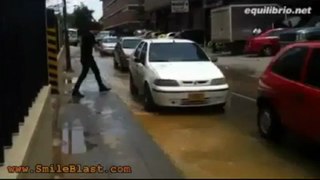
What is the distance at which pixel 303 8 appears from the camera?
38312mm

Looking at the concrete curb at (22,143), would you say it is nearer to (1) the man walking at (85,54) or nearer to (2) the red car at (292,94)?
(2) the red car at (292,94)

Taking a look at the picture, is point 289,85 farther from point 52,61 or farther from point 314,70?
point 52,61

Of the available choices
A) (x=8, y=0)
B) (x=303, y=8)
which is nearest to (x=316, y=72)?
(x=8, y=0)

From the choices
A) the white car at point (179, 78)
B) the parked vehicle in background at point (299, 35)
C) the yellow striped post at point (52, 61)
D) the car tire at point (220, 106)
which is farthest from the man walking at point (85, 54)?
the parked vehicle in background at point (299, 35)

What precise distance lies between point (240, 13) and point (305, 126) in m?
29.1

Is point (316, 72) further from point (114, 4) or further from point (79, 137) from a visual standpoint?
point (114, 4)

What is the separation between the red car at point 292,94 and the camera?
7.08 meters

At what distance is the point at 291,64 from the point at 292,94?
65 cm

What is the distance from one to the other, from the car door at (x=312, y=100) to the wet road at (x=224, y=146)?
0.43 m

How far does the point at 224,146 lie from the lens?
26.9ft

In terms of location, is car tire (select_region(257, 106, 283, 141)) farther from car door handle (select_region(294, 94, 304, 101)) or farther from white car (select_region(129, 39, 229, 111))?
white car (select_region(129, 39, 229, 111))

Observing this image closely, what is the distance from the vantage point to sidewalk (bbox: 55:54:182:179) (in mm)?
6440

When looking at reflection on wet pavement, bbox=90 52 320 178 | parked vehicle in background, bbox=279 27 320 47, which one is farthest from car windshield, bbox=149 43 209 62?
parked vehicle in background, bbox=279 27 320 47

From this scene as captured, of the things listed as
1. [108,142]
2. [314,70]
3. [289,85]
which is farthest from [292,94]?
[108,142]
